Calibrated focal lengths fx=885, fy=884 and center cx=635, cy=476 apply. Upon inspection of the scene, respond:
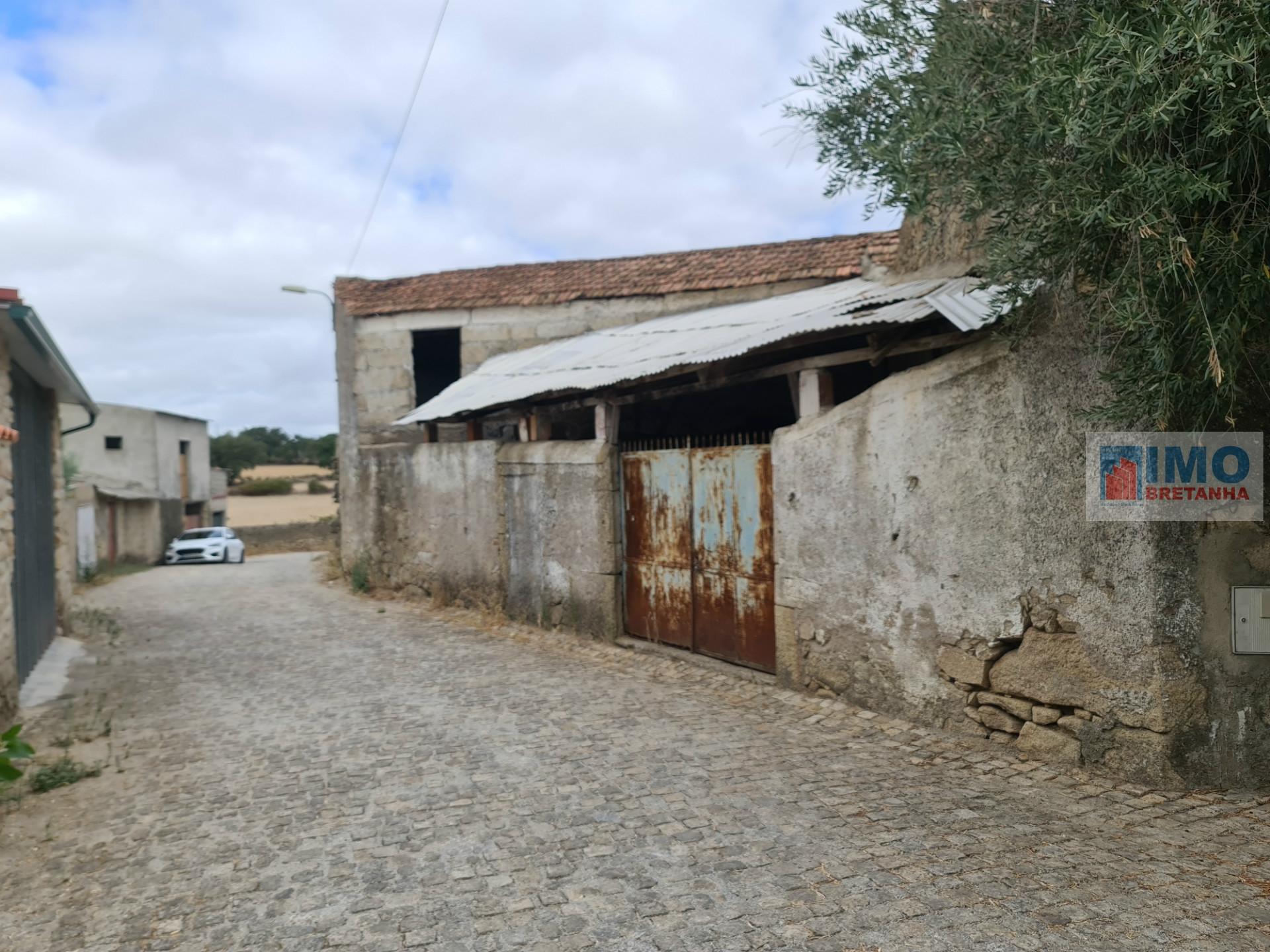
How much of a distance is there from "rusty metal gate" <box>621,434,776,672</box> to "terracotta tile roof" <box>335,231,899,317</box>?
467cm

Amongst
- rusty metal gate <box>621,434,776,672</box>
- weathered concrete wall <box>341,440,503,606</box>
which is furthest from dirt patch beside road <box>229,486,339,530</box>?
rusty metal gate <box>621,434,776,672</box>

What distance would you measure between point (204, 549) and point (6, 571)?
19488 mm

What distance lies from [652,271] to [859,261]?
3490 millimetres

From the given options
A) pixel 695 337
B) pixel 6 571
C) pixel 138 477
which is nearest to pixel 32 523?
pixel 6 571

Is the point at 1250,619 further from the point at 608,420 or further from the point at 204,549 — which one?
the point at 204,549

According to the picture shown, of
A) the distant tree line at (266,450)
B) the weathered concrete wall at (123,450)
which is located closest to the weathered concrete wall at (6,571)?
the weathered concrete wall at (123,450)

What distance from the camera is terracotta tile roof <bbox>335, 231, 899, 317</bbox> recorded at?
12.8 meters

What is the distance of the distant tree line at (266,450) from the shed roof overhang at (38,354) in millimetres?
44047

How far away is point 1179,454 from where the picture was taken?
454 cm

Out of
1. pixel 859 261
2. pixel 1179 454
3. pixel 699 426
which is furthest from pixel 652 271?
pixel 1179 454

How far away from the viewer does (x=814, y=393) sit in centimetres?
678

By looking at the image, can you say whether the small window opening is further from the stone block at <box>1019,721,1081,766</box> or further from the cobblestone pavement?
the stone block at <box>1019,721,1081,766</box>

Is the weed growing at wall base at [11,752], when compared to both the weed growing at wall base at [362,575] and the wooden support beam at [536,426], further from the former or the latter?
the weed growing at wall base at [362,575]

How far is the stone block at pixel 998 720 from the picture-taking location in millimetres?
5297
